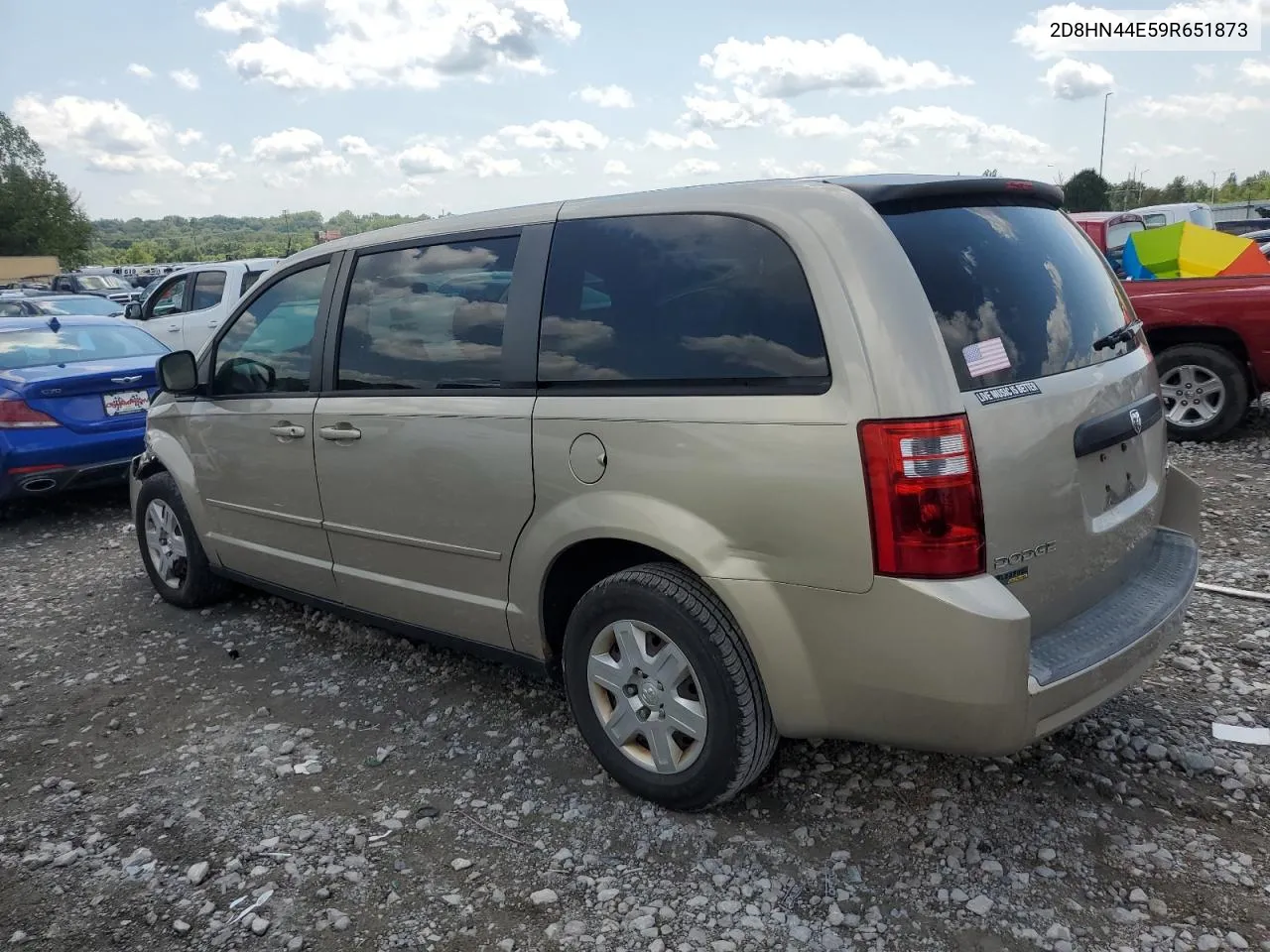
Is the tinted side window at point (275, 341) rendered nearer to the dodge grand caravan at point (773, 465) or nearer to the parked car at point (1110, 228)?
the dodge grand caravan at point (773, 465)

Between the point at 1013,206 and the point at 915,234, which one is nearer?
the point at 915,234

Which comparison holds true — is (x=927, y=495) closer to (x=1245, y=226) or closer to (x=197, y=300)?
(x=197, y=300)

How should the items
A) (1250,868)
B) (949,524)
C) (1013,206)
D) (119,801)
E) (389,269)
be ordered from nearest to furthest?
(949,524) → (1250,868) → (1013,206) → (119,801) → (389,269)

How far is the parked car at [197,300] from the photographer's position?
497 inches

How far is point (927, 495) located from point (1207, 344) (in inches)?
247

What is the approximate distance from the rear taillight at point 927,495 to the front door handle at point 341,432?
2.10m

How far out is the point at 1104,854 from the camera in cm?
271

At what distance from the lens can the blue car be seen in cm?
684

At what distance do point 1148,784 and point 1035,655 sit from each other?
0.91 metres

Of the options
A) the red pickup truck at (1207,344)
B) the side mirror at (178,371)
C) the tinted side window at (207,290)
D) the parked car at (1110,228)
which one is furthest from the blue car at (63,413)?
the parked car at (1110,228)

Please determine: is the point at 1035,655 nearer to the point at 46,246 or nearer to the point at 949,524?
the point at 949,524

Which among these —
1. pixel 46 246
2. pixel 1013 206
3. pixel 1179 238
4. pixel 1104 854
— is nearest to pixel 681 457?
pixel 1013 206

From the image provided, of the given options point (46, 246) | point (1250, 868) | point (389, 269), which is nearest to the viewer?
point (1250, 868)

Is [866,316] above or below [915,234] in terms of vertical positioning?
below
